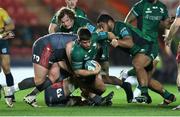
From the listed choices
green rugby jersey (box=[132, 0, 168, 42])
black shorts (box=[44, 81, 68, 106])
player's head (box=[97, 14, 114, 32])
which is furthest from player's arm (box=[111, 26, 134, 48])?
black shorts (box=[44, 81, 68, 106])

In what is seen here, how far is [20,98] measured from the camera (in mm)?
13523

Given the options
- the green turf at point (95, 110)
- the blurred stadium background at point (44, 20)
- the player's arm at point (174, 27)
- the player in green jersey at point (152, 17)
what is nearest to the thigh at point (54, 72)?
the green turf at point (95, 110)

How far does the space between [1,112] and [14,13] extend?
293 inches

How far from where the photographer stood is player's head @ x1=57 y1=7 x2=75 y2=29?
1156 cm

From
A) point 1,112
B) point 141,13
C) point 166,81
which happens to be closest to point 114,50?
point 166,81

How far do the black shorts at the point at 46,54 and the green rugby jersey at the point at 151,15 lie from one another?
1.56 m

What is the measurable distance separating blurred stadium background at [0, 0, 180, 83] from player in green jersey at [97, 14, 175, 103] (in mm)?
5652

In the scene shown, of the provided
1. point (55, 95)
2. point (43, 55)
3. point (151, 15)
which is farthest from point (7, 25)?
point (151, 15)

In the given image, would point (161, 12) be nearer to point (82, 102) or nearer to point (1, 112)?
point (82, 102)

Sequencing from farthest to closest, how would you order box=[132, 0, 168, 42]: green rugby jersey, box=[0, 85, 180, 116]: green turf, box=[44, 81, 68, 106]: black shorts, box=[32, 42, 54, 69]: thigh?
box=[132, 0, 168, 42]: green rugby jersey, box=[44, 81, 68, 106]: black shorts, box=[32, 42, 54, 69]: thigh, box=[0, 85, 180, 116]: green turf

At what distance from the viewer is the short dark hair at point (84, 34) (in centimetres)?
1108

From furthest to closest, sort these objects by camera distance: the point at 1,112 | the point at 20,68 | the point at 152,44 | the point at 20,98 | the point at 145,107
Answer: the point at 20,68 → the point at 20,98 → the point at 152,44 → the point at 145,107 → the point at 1,112

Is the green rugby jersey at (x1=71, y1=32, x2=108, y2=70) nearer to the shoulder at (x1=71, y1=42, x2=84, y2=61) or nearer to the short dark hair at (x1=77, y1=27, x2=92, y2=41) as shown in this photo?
the shoulder at (x1=71, y1=42, x2=84, y2=61)

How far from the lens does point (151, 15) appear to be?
484 inches
